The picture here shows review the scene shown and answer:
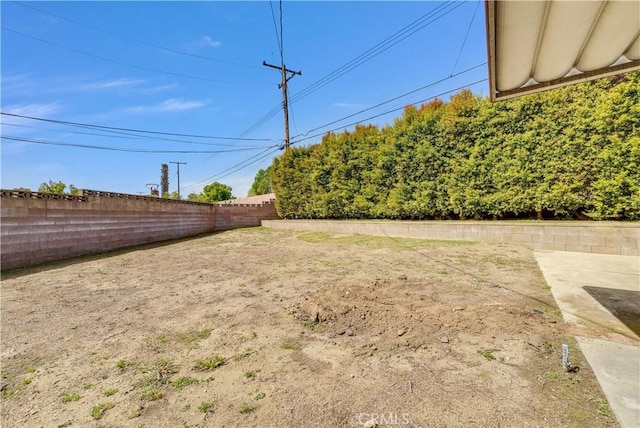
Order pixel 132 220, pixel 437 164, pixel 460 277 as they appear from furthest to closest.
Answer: pixel 132 220, pixel 437 164, pixel 460 277

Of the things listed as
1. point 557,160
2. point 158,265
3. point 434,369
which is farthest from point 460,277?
point 158,265

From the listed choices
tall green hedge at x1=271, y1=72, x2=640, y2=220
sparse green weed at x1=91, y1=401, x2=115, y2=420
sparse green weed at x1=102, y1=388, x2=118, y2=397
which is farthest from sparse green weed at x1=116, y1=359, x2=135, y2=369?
tall green hedge at x1=271, y1=72, x2=640, y2=220

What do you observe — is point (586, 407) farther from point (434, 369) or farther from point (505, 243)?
point (505, 243)

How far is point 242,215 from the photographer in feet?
51.7

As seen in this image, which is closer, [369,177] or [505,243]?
[505,243]

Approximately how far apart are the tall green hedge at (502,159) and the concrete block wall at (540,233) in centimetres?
73

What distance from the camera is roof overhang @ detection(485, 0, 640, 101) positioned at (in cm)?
237

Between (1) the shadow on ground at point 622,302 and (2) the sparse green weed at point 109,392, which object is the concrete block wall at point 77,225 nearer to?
(2) the sparse green weed at point 109,392

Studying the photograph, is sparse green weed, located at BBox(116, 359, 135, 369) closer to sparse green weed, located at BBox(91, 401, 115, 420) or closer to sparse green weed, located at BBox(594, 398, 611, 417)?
sparse green weed, located at BBox(91, 401, 115, 420)

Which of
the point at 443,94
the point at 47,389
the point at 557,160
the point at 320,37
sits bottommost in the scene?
the point at 47,389

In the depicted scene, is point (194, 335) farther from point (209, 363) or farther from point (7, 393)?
point (7, 393)

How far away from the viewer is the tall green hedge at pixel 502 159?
239 inches

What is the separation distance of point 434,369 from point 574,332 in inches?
62.8

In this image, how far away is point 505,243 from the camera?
720cm
